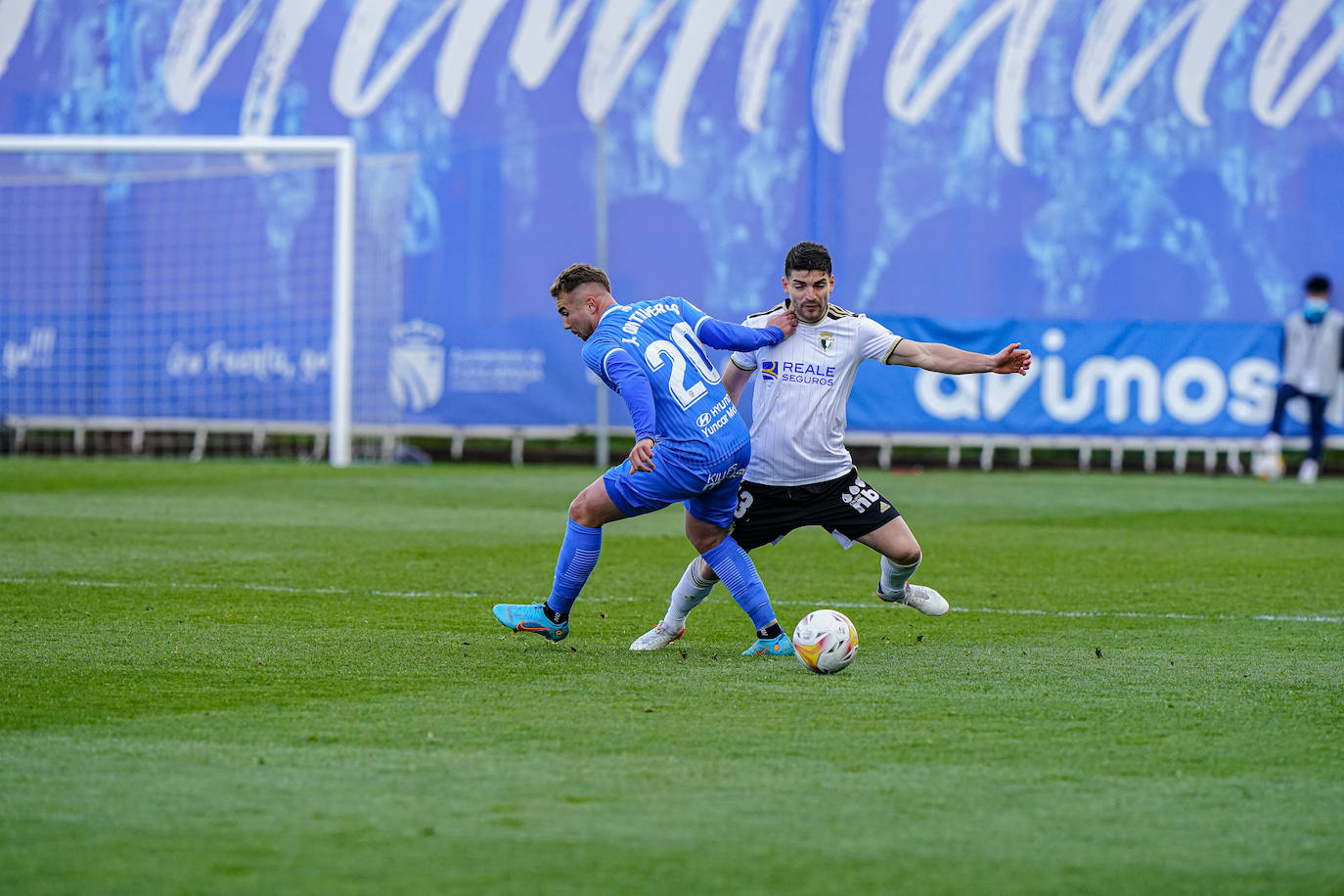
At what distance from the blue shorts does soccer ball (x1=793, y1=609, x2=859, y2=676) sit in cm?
78

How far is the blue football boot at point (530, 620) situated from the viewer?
6.58 meters

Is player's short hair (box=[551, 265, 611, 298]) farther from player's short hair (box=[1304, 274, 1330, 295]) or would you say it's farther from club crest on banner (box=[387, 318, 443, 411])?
player's short hair (box=[1304, 274, 1330, 295])

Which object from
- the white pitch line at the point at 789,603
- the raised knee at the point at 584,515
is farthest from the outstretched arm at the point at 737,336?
the white pitch line at the point at 789,603

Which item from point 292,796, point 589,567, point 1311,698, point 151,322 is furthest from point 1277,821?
point 151,322

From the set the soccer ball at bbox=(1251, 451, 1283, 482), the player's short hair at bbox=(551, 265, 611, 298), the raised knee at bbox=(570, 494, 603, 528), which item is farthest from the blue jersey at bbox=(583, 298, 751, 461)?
the soccer ball at bbox=(1251, 451, 1283, 482)

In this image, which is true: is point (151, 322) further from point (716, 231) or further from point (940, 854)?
point (940, 854)

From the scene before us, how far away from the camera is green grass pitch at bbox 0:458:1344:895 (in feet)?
11.8

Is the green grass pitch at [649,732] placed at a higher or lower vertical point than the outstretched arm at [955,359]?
lower

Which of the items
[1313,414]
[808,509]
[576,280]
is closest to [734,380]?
[808,509]

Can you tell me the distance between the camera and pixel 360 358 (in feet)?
69.9

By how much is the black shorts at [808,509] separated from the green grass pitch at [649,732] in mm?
510

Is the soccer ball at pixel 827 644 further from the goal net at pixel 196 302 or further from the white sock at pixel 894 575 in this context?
the goal net at pixel 196 302

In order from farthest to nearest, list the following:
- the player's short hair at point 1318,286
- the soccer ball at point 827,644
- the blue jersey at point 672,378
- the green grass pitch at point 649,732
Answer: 1. the player's short hair at point 1318,286
2. the blue jersey at point 672,378
3. the soccer ball at point 827,644
4. the green grass pitch at point 649,732

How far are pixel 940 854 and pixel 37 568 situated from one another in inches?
276
